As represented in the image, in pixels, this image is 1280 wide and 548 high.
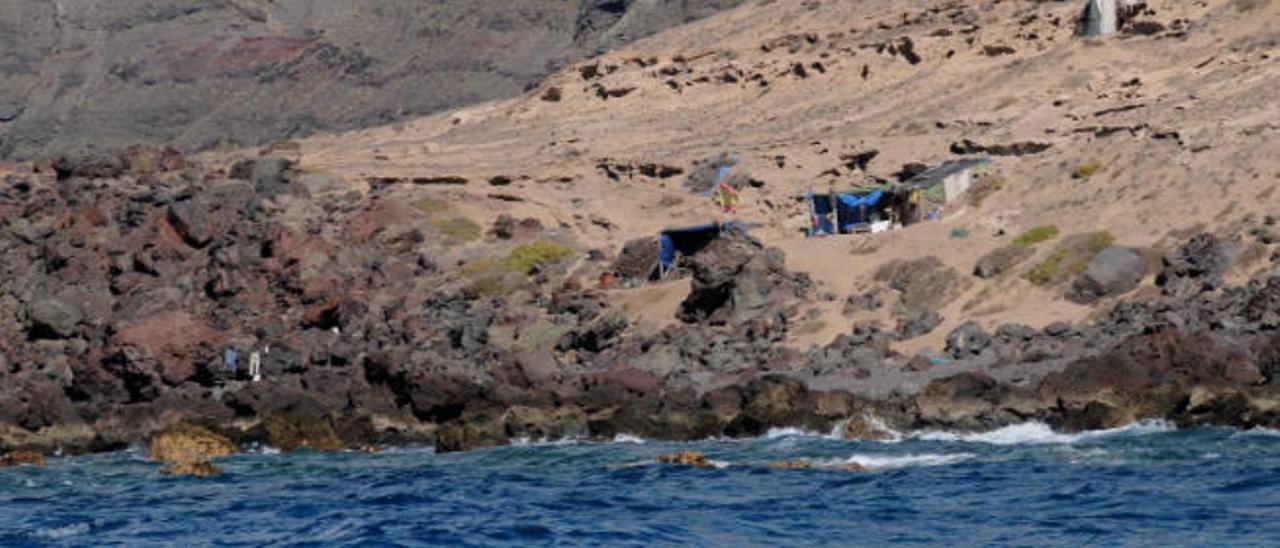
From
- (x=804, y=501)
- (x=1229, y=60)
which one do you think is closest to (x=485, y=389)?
(x=804, y=501)

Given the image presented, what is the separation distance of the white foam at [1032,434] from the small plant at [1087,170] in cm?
2189

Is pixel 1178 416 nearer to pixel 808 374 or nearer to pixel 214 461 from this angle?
pixel 808 374

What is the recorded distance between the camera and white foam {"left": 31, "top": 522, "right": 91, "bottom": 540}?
1057 inches

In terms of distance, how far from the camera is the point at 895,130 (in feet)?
225

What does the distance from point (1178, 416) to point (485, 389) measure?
48.6 feet

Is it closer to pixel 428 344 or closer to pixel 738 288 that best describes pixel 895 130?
pixel 738 288

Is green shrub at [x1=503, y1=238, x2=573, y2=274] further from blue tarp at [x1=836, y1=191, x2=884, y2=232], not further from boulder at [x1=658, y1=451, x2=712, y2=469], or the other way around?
boulder at [x1=658, y1=451, x2=712, y2=469]

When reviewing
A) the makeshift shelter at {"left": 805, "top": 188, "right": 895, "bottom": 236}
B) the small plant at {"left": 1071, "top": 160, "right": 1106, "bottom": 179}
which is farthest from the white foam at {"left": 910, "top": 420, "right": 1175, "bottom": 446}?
the makeshift shelter at {"left": 805, "top": 188, "right": 895, "bottom": 236}

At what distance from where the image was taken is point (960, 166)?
6266 centimetres

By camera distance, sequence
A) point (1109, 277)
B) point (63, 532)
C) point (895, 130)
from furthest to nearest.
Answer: point (895, 130), point (1109, 277), point (63, 532)

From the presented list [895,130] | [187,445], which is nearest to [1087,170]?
[895,130]

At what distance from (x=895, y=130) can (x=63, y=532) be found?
147 feet

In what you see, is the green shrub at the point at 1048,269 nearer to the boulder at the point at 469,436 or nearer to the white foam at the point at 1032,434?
the white foam at the point at 1032,434

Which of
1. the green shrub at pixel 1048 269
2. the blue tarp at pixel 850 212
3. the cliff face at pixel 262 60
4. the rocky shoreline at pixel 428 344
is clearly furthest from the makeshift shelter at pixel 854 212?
the cliff face at pixel 262 60
